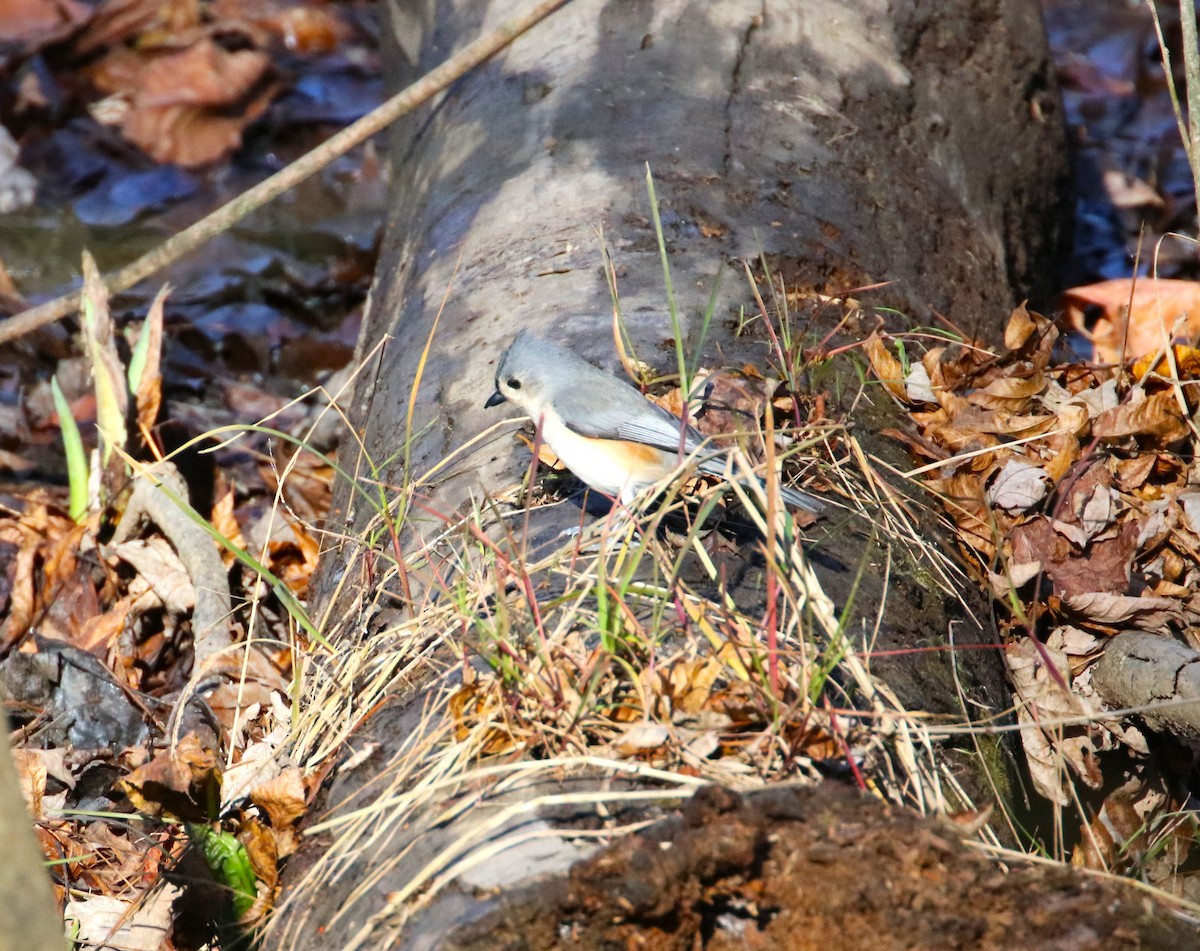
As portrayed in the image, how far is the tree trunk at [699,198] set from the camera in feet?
9.77

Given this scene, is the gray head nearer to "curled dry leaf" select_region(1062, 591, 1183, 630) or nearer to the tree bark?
the tree bark

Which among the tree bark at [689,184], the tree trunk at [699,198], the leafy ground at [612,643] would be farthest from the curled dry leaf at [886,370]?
the tree bark at [689,184]

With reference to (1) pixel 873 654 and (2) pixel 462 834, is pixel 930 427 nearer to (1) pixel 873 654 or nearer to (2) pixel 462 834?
(1) pixel 873 654

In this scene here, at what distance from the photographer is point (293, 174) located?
3721 mm

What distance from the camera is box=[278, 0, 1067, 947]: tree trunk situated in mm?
2979

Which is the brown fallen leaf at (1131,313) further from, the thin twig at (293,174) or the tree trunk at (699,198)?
the thin twig at (293,174)

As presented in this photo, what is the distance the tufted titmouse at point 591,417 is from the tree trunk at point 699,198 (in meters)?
0.16

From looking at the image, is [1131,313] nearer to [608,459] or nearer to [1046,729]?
[1046,729]

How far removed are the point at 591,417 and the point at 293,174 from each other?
1644 mm

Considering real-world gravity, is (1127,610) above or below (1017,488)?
below

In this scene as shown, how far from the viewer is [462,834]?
1.84 meters

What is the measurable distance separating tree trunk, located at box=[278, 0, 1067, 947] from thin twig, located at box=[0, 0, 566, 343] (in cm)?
8

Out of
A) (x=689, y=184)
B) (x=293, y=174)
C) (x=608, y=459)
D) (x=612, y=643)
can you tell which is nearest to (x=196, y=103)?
(x=293, y=174)

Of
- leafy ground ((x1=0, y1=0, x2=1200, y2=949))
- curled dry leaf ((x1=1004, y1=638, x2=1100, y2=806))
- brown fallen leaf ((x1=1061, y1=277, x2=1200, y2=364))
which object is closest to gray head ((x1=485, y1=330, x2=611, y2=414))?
leafy ground ((x1=0, y1=0, x2=1200, y2=949))
